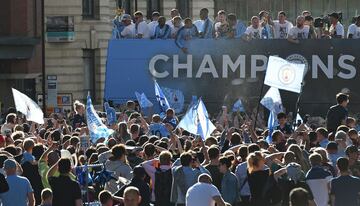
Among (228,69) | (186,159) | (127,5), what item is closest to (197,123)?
(186,159)

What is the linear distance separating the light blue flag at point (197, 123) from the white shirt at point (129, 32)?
11.7 metres

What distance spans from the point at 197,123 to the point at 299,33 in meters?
10.9

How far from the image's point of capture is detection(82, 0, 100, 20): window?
5787 cm

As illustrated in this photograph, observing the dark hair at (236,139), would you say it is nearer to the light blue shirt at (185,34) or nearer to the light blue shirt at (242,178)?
the light blue shirt at (242,178)

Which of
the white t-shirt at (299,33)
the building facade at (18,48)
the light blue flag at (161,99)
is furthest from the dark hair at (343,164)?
the building facade at (18,48)

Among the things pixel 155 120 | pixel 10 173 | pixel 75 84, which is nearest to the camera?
pixel 10 173

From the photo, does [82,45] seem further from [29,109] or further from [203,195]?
[203,195]

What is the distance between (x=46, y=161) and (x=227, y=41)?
52.0ft

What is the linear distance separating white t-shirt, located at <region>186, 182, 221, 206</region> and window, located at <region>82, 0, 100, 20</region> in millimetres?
39787

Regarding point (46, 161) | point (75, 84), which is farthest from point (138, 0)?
point (46, 161)

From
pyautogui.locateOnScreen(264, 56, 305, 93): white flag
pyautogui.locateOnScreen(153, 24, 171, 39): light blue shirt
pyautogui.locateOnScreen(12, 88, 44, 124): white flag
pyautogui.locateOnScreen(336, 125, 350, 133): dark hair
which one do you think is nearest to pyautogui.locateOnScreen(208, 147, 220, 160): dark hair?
pyautogui.locateOnScreen(336, 125, 350, 133): dark hair

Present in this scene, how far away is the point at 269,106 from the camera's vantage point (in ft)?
95.3

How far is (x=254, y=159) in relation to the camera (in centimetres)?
1938

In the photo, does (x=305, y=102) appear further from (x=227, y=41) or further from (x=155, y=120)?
(x=155, y=120)
